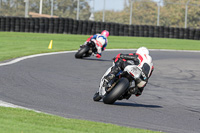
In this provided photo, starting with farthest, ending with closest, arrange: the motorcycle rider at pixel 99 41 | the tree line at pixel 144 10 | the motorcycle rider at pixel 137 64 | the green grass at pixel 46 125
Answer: the tree line at pixel 144 10 → the motorcycle rider at pixel 99 41 → the motorcycle rider at pixel 137 64 → the green grass at pixel 46 125

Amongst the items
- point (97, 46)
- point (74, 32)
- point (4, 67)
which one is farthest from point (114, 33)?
point (4, 67)

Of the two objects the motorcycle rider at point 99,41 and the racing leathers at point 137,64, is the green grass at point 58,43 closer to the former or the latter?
the motorcycle rider at point 99,41

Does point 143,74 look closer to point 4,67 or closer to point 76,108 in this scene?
point 76,108

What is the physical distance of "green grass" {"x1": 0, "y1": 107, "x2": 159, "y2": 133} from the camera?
558cm

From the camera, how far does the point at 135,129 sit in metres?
6.27

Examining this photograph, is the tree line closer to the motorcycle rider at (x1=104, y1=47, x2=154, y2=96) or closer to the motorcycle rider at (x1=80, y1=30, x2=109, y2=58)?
the motorcycle rider at (x1=80, y1=30, x2=109, y2=58)

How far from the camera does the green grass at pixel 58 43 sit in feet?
66.7

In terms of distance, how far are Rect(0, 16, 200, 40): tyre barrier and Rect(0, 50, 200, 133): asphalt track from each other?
14.1 m

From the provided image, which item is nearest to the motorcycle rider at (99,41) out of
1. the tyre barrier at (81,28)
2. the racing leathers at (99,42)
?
the racing leathers at (99,42)

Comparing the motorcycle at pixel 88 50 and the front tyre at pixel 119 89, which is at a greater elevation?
the motorcycle at pixel 88 50

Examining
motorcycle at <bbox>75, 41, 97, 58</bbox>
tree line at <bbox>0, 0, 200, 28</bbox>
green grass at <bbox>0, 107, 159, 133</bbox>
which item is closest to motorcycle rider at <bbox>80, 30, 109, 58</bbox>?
motorcycle at <bbox>75, 41, 97, 58</bbox>

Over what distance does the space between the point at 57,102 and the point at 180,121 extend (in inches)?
95.7

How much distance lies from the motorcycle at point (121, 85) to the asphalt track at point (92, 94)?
198 millimetres

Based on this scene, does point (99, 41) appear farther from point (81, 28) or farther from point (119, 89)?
point (81, 28)
